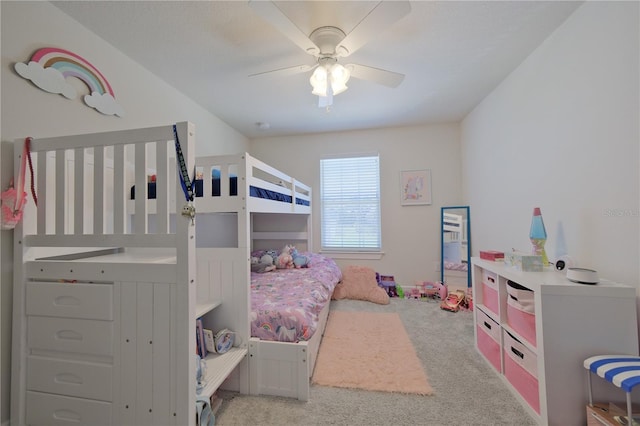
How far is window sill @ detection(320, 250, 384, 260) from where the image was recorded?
3.75 m

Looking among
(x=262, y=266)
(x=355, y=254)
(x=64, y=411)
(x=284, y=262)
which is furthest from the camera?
(x=355, y=254)

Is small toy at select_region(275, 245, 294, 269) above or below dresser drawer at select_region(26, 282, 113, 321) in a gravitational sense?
below

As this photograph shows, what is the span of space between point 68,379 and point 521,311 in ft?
7.91

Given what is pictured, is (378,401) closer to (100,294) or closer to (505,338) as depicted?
(505,338)

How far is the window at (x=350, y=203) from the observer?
3.80 meters

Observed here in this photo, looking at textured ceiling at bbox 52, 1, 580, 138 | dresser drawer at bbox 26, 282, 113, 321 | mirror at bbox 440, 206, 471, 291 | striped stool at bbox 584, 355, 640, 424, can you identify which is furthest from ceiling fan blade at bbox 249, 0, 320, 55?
mirror at bbox 440, 206, 471, 291

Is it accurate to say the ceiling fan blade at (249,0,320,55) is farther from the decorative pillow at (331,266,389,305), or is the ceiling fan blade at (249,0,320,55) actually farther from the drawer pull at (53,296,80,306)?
the decorative pillow at (331,266,389,305)

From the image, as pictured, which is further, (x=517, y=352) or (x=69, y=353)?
(x=517, y=352)

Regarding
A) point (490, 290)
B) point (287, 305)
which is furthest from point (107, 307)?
point (490, 290)

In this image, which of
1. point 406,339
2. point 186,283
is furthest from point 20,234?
point 406,339

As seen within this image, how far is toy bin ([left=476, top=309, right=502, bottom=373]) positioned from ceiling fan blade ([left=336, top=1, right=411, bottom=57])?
205 cm

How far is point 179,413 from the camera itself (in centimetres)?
104

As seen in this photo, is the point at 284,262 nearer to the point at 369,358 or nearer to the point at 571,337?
the point at 369,358

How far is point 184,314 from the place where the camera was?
3.42 ft
